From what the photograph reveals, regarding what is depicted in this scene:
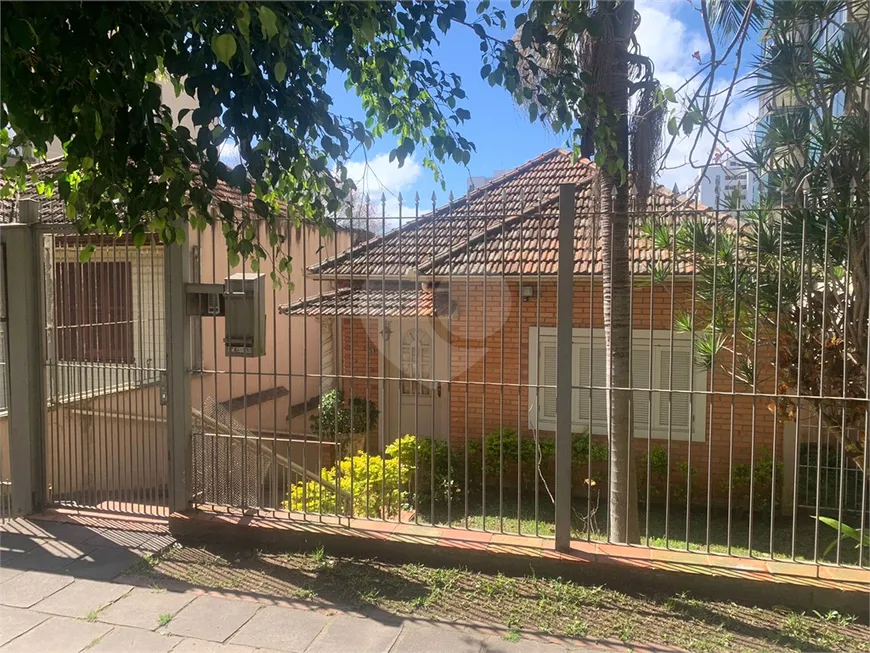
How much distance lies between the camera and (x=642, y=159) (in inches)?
213

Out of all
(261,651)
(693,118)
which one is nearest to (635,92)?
(693,118)

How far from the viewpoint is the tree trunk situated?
16.5 ft

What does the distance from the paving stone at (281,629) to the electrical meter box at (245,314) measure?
1705mm

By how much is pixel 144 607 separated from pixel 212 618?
17.1 inches

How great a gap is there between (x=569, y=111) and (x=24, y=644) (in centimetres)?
404

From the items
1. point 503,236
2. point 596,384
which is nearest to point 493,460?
point 596,384

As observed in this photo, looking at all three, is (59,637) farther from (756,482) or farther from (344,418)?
(756,482)

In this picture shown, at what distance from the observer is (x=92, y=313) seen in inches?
199

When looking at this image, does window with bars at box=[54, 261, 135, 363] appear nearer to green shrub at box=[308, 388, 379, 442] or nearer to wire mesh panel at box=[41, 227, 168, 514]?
wire mesh panel at box=[41, 227, 168, 514]

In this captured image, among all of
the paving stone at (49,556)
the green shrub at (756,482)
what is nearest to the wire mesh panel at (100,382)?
the paving stone at (49,556)

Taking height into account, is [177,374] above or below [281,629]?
above

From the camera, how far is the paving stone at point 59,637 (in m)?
3.28

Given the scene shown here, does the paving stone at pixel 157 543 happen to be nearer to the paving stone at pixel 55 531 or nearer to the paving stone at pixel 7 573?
the paving stone at pixel 55 531

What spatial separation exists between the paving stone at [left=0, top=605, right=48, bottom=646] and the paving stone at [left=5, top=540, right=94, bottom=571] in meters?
0.54
